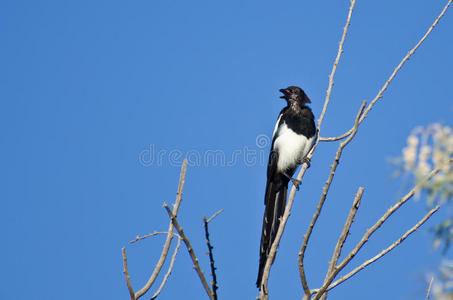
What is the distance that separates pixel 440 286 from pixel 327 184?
3.80ft

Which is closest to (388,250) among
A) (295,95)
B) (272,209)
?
(272,209)

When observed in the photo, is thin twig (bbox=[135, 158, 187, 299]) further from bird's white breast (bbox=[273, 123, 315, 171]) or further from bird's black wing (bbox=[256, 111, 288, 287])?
bird's white breast (bbox=[273, 123, 315, 171])

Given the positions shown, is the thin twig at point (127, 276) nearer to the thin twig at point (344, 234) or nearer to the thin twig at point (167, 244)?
the thin twig at point (167, 244)

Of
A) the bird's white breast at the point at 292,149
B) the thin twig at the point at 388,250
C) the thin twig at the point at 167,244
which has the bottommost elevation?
the thin twig at the point at 388,250

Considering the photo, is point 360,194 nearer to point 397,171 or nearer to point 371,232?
point 371,232

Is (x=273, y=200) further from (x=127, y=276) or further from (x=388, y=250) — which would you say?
(x=127, y=276)

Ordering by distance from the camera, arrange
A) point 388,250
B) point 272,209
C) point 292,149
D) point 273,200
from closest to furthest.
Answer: point 388,250
point 272,209
point 273,200
point 292,149

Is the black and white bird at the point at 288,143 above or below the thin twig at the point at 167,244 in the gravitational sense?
above

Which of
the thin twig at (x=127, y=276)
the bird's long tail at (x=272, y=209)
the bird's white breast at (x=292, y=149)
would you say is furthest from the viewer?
the bird's white breast at (x=292, y=149)

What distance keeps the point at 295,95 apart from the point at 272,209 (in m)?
1.41

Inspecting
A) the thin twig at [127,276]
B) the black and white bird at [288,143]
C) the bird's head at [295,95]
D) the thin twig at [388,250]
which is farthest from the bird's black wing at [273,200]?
the thin twig at [127,276]

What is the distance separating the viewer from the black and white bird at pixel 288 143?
508 centimetres

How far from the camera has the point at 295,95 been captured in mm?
5648

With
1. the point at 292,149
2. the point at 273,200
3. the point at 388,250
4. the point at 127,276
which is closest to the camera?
the point at 127,276
